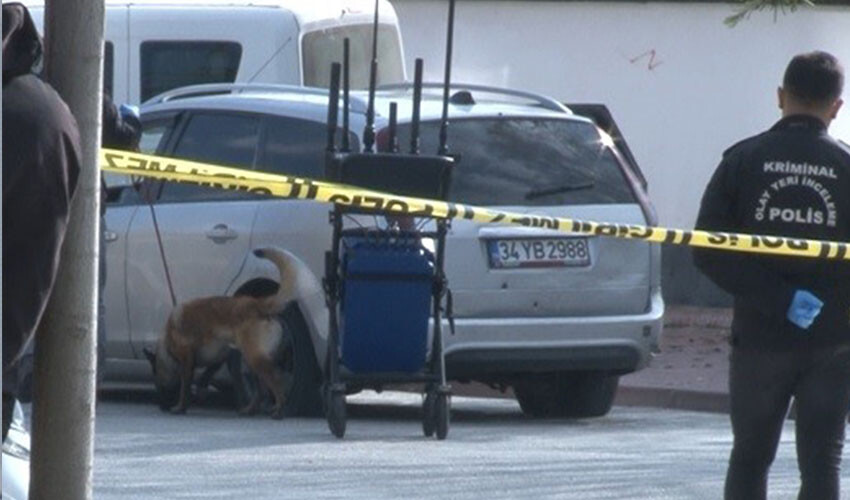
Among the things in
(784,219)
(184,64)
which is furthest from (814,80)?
(184,64)

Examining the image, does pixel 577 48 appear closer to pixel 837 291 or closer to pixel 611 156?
pixel 611 156

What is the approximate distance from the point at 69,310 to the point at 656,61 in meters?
14.1

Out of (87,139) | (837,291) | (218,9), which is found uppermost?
(87,139)

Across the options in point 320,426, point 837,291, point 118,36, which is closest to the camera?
point 837,291

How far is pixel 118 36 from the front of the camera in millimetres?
14273

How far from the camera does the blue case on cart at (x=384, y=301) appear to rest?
10.2 meters

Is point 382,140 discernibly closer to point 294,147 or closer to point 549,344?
point 294,147

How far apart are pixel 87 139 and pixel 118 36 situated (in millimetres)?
9672

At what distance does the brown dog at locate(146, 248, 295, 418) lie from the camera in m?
11.0

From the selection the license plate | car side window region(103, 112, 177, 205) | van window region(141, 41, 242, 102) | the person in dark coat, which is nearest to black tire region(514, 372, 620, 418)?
the license plate

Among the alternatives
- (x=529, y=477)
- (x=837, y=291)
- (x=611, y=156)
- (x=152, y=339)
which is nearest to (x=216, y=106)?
(x=152, y=339)

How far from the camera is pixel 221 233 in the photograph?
445 inches

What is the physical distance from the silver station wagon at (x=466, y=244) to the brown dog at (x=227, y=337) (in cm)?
9

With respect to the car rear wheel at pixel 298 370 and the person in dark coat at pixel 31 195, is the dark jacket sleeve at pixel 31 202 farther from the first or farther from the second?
the car rear wheel at pixel 298 370
